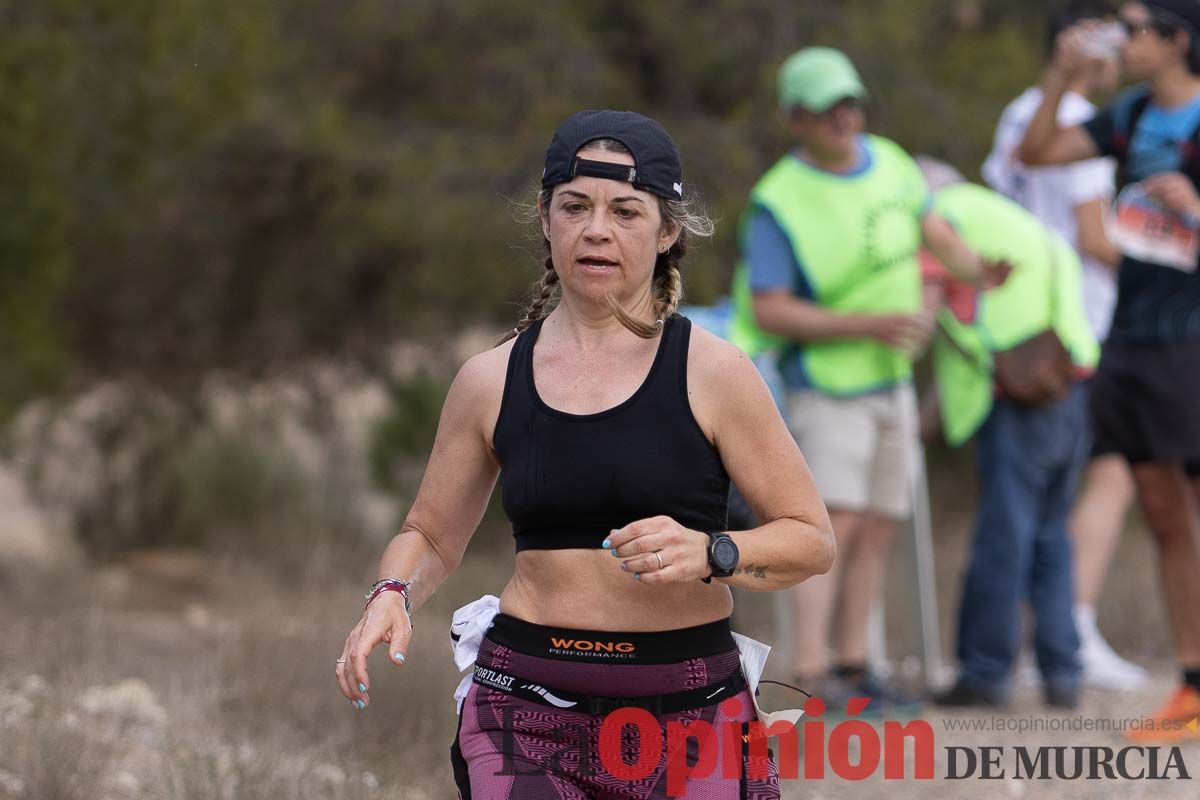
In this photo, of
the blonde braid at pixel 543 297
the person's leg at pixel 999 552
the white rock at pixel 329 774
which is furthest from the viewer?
the person's leg at pixel 999 552

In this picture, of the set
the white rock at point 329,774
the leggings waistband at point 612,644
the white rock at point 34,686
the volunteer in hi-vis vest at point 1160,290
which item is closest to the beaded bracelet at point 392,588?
the leggings waistband at point 612,644

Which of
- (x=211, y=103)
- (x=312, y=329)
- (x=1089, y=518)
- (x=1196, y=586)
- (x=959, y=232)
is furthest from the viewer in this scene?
(x=312, y=329)

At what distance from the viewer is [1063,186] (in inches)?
266

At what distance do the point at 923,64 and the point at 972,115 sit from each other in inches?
31.2

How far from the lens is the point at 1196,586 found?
5484 mm

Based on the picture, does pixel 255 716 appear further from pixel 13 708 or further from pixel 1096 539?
Answer: pixel 1096 539

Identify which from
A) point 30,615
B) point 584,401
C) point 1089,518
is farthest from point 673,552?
point 30,615

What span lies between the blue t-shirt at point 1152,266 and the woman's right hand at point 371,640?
3.37 m

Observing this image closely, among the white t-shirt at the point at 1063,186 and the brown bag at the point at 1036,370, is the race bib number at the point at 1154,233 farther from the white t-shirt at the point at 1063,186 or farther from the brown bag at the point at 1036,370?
the white t-shirt at the point at 1063,186

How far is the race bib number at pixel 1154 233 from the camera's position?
535cm

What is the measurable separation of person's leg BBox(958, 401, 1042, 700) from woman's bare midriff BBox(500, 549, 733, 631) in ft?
11.2

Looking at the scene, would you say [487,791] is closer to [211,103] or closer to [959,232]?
[959,232]

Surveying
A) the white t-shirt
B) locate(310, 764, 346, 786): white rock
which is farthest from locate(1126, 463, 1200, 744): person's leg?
locate(310, 764, 346, 786): white rock

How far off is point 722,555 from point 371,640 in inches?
22.5
